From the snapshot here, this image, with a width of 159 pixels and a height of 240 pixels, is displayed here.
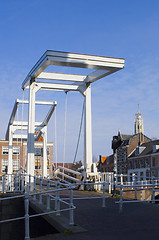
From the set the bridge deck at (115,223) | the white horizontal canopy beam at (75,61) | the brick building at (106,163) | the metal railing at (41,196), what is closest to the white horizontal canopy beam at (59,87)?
the white horizontal canopy beam at (75,61)

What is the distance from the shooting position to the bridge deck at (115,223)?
493 centimetres

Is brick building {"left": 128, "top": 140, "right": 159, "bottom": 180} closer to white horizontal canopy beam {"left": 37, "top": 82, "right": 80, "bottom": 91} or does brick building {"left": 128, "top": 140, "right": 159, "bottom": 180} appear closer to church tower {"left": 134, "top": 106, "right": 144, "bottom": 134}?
white horizontal canopy beam {"left": 37, "top": 82, "right": 80, "bottom": 91}

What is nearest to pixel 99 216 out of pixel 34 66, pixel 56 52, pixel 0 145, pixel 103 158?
pixel 56 52

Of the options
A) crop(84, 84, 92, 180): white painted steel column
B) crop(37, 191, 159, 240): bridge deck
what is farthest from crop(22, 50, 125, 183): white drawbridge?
crop(37, 191, 159, 240): bridge deck

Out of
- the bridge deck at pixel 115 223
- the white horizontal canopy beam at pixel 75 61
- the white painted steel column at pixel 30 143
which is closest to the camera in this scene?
the bridge deck at pixel 115 223

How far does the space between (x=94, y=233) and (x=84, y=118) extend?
7825 millimetres

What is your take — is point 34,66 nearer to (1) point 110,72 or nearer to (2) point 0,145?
(1) point 110,72

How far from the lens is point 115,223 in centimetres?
597

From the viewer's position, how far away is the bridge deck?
194 inches

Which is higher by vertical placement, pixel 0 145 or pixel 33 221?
pixel 0 145

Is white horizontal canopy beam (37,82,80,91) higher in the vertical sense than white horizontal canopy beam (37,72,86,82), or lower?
lower

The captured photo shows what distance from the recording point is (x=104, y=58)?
11516mm

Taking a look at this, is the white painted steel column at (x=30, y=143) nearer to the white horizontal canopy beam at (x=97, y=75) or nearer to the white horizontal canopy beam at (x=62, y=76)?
the white horizontal canopy beam at (x=62, y=76)

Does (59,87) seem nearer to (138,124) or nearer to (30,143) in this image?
(30,143)
